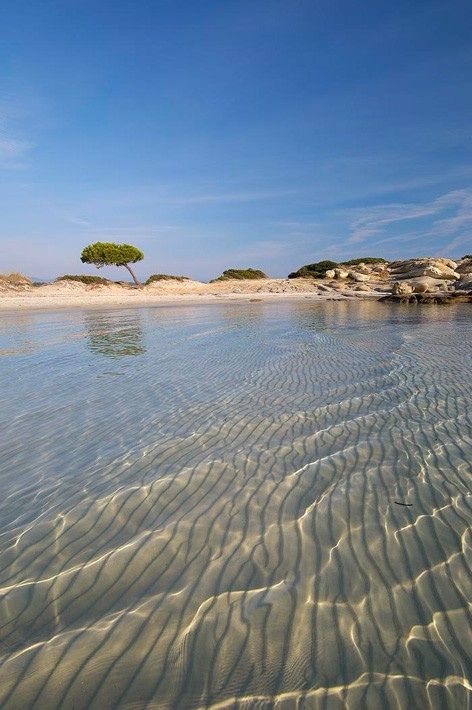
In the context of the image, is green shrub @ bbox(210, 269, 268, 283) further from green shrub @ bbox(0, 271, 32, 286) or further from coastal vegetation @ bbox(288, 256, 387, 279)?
green shrub @ bbox(0, 271, 32, 286)

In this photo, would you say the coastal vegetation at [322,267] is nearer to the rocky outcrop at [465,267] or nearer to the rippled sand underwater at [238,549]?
the rocky outcrop at [465,267]

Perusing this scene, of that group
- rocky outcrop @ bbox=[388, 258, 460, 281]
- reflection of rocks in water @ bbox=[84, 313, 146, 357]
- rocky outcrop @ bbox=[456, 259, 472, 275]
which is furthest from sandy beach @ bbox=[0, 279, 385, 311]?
reflection of rocks in water @ bbox=[84, 313, 146, 357]

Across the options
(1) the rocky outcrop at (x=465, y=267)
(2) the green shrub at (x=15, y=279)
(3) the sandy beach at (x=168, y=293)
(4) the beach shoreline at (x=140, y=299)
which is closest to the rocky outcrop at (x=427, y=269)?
(1) the rocky outcrop at (x=465, y=267)

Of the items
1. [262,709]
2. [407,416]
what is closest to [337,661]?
[262,709]

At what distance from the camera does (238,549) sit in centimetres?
338

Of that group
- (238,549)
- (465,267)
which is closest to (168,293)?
(465,267)

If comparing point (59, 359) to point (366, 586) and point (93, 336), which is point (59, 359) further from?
point (366, 586)

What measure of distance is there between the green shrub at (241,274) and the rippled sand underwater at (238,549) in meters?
56.6

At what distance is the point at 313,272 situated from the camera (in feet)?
199

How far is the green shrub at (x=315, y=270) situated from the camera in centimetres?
5887

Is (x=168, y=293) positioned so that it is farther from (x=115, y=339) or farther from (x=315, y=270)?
(x=115, y=339)

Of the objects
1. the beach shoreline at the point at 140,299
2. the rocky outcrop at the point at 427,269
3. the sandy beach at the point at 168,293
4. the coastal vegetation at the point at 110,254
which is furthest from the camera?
the coastal vegetation at the point at 110,254

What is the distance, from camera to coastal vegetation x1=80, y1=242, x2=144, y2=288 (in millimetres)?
57344

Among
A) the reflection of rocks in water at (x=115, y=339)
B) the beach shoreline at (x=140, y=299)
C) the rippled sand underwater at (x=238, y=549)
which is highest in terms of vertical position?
the beach shoreline at (x=140, y=299)
